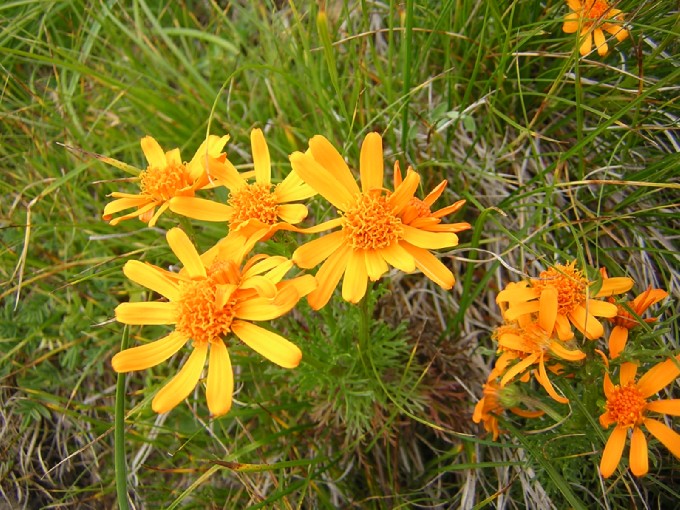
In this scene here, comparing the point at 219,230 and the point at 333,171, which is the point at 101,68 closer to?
the point at 219,230

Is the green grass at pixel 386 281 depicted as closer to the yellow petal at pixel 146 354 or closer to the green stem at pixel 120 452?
the green stem at pixel 120 452

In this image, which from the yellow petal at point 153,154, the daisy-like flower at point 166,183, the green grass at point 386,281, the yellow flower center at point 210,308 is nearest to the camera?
the yellow flower center at point 210,308

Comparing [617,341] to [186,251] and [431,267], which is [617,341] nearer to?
[431,267]

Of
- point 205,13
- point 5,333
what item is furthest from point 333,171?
point 205,13

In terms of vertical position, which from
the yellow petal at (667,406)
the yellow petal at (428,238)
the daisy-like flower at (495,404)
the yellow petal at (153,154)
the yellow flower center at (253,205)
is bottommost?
the daisy-like flower at (495,404)

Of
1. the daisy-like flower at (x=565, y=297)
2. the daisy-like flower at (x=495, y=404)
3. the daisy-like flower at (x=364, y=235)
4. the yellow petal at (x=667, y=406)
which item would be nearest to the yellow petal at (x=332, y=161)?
the daisy-like flower at (x=364, y=235)

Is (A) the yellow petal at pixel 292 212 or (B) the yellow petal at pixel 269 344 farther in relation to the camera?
(A) the yellow petal at pixel 292 212

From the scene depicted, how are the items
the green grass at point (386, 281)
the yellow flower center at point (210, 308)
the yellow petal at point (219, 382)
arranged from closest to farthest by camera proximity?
1. the yellow petal at point (219, 382)
2. the yellow flower center at point (210, 308)
3. the green grass at point (386, 281)

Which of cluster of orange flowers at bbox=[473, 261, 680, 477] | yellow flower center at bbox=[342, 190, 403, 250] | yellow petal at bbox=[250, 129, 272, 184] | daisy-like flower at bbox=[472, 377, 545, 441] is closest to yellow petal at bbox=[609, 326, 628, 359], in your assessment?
cluster of orange flowers at bbox=[473, 261, 680, 477]
